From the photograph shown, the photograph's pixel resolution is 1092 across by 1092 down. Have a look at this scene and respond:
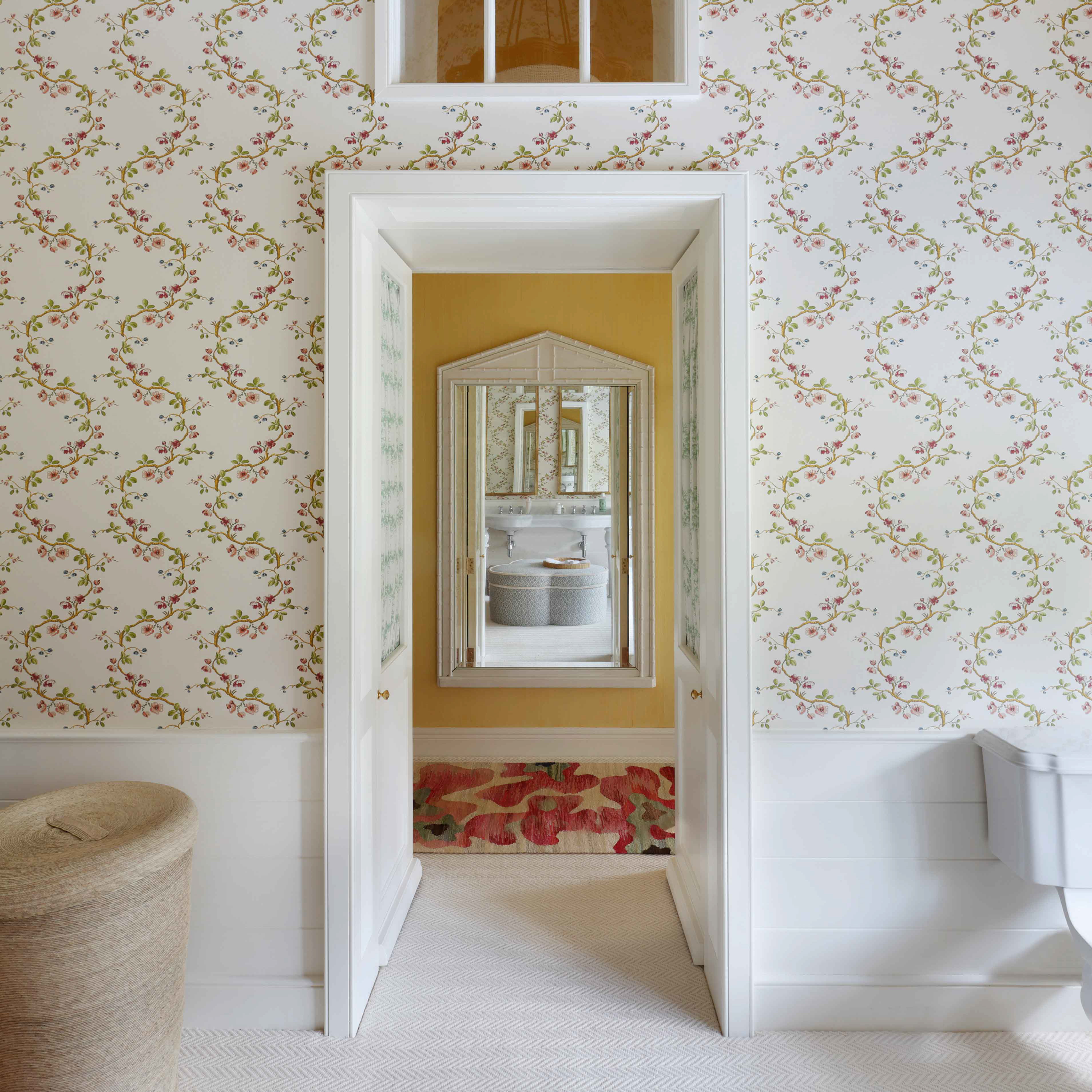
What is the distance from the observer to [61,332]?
1963mm

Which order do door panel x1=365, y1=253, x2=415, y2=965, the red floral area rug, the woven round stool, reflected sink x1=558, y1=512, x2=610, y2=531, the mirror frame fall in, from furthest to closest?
reflected sink x1=558, y1=512, x2=610, y2=531 → the mirror frame → the red floral area rug → door panel x1=365, y1=253, x2=415, y2=965 → the woven round stool

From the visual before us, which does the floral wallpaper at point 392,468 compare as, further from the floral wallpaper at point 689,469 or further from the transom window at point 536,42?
the floral wallpaper at point 689,469

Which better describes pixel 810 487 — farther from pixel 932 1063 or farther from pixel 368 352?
pixel 932 1063

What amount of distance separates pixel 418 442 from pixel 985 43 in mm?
2709

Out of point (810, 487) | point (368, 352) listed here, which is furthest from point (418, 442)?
point (810, 487)

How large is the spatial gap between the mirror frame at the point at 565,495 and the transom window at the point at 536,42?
180 centimetres

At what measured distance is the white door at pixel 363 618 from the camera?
6.31ft

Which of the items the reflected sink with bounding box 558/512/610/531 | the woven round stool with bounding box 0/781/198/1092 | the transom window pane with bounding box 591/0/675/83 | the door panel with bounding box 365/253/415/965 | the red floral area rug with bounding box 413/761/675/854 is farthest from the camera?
the reflected sink with bounding box 558/512/610/531

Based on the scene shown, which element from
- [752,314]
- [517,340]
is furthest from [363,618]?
[517,340]

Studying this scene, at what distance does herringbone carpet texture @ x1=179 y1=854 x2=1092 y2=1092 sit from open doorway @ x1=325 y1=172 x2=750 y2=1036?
10 centimetres

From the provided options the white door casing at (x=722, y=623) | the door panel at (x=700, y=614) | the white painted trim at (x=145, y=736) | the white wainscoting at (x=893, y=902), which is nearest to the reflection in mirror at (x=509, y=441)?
the door panel at (x=700, y=614)

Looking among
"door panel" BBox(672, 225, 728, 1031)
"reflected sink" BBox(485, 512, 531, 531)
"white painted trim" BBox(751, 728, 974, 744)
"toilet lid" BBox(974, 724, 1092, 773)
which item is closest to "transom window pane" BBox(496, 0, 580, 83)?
"door panel" BBox(672, 225, 728, 1031)

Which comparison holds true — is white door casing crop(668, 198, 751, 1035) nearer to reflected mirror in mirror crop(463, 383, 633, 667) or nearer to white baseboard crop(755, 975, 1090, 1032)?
white baseboard crop(755, 975, 1090, 1032)

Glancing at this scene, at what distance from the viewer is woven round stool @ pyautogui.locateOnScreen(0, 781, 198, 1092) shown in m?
1.44
